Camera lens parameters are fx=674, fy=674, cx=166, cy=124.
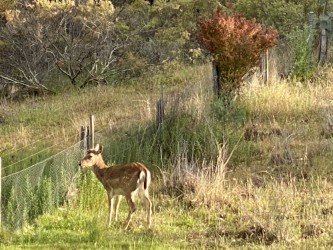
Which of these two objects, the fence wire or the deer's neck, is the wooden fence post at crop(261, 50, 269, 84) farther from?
the deer's neck

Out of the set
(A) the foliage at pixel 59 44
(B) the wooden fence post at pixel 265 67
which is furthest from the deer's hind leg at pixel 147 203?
(A) the foliage at pixel 59 44

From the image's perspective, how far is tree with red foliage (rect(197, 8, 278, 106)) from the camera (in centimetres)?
1407

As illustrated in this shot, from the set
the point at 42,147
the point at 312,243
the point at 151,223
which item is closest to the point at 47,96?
the point at 42,147

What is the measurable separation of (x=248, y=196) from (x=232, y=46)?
4.62 m

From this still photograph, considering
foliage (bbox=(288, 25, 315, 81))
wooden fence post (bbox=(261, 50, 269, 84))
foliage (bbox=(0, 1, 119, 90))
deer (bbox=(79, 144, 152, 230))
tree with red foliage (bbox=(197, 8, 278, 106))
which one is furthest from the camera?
foliage (bbox=(0, 1, 119, 90))

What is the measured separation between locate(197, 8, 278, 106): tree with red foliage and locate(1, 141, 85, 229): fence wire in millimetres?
4275

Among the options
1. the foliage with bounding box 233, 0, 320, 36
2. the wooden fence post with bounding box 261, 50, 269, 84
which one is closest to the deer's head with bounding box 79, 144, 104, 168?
the wooden fence post with bounding box 261, 50, 269, 84

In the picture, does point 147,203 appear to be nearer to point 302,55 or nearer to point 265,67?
point 265,67

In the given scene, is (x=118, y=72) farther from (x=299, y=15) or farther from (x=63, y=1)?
(x=299, y=15)

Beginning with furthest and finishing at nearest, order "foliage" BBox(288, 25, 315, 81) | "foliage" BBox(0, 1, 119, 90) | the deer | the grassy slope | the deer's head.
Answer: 1. "foliage" BBox(0, 1, 119, 90)
2. "foliage" BBox(288, 25, 315, 81)
3. the deer's head
4. the deer
5. the grassy slope

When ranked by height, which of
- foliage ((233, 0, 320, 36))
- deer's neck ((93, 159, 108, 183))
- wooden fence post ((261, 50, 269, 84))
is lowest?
deer's neck ((93, 159, 108, 183))

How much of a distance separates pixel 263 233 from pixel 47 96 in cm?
1499

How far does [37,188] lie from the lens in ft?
33.1

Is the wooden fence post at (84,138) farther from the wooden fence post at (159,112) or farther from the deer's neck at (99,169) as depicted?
the wooden fence post at (159,112)
